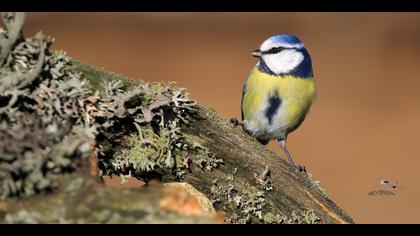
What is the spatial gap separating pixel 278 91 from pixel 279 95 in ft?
0.06

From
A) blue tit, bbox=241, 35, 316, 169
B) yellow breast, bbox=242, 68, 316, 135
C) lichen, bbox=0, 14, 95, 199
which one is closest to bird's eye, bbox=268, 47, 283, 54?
blue tit, bbox=241, 35, 316, 169

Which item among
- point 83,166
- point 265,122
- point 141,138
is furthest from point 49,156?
point 265,122

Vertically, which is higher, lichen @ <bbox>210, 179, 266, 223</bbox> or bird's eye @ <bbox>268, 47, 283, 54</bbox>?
bird's eye @ <bbox>268, 47, 283, 54</bbox>

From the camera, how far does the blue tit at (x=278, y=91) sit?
9.44ft

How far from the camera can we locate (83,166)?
120 centimetres

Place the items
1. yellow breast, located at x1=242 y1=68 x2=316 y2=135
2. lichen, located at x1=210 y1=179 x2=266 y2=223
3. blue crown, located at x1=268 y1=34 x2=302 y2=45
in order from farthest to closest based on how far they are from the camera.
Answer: blue crown, located at x1=268 y1=34 x2=302 y2=45, yellow breast, located at x1=242 y1=68 x2=316 y2=135, lichen, located at x1=210 y1=179 x2=266 y2=223

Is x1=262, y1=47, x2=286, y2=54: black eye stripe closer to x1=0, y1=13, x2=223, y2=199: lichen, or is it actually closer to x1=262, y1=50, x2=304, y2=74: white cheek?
x1=262, y1=50, x2=304, y2=74: white cheek

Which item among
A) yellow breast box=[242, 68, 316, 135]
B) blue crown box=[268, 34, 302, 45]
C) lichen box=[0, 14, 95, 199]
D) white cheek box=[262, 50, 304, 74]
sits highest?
blue crown box=[268, 34, 302, 45]

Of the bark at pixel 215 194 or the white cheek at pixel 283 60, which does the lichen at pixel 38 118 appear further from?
the white cheek at pixel 283 60

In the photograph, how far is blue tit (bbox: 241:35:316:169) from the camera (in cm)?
288

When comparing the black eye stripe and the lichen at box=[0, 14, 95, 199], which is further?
the black eye stripe
